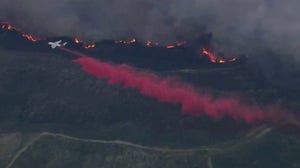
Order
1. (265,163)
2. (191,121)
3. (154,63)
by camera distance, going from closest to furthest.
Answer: (265,163), (191,121), (154,63)

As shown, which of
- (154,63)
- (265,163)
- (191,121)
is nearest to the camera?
(265,163)

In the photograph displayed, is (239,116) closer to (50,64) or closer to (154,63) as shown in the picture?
(154,63)

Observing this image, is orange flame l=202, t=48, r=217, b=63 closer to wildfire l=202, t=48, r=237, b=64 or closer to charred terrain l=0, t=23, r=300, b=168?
wildfire l=202, t=48, r=237, b=64

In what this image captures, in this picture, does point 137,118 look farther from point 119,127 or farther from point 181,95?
point 181,95

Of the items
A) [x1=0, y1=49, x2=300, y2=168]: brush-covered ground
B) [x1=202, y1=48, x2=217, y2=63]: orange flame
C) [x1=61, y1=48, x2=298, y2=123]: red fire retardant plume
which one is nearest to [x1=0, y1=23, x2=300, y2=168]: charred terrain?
[x1=0, y1=49, x2=300, y2=168]: brush-covered ground

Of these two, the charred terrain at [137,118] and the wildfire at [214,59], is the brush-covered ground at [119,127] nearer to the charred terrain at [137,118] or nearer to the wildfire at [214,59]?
the charred terrain at [137,118]

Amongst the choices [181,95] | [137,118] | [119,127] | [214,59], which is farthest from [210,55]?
[119,127]

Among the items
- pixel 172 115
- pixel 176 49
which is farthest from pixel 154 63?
pixel 172 115
